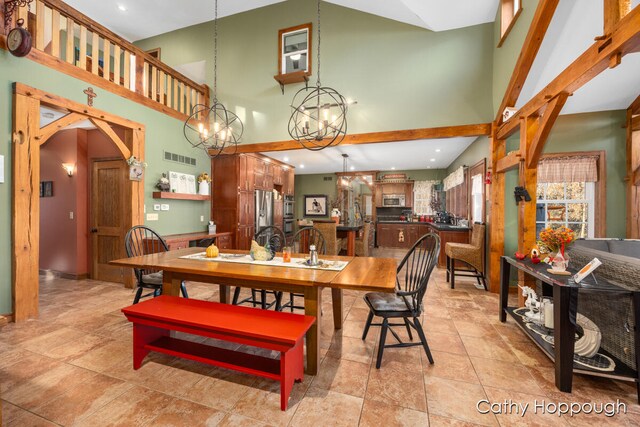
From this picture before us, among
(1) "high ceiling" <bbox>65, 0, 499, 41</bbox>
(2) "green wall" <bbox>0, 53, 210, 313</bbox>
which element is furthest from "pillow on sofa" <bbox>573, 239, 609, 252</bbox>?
(2) "green wall" <bbox>0, 53, 210, 313</bbox>

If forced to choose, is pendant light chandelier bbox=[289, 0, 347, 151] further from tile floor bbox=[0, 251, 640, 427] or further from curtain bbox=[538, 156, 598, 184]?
curtain bbox=[538, 156, 598, 184]

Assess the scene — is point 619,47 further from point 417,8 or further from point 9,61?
point 9,61

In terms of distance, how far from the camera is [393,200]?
9195 millimetres

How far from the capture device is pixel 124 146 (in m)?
3.90

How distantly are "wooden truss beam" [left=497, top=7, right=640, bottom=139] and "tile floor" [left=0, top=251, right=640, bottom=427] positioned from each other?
2323 millimetres

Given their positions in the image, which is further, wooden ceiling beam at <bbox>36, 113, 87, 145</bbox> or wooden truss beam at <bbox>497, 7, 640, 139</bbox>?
wooden ceiling beam at <bbox>36, 113, 87, 145</bbox>

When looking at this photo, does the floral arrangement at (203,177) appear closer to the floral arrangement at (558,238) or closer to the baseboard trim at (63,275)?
the baseboard trim at (63,275)

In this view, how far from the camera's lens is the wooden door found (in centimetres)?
418

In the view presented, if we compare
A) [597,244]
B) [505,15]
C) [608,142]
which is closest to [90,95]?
[505,15]

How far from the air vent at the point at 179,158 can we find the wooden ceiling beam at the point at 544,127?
5.20 metres

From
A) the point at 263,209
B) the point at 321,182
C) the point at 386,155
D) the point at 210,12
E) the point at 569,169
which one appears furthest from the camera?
the point at 321,182

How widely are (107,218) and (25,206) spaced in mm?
1510

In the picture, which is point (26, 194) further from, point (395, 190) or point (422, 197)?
point (422, 197)
